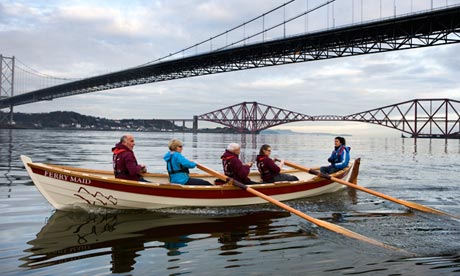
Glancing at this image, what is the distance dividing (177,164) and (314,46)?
109 feet

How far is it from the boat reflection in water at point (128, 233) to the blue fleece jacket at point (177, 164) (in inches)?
30.1

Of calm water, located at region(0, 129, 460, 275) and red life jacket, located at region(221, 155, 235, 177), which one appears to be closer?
calm water, located at region(0, 129, 460, 275)

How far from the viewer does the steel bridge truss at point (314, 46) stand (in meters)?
29.8

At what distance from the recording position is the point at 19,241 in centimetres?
497

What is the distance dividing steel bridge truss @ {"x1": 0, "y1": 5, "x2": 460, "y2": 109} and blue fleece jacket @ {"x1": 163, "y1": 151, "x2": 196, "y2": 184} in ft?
89.8

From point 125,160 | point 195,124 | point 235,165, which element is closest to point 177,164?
point 125,160

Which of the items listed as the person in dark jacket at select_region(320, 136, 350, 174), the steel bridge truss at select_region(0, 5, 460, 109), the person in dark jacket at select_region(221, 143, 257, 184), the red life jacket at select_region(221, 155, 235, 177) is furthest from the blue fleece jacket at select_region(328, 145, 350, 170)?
the steel bridge truss at select_region(0, 5, 460, 109)

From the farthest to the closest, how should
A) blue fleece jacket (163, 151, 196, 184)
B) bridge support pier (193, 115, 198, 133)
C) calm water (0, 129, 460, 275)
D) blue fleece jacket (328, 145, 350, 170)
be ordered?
bridge support pier (193, 115, 198, 133) → blue fleece jacket (328, 145, 350, 170) → blue fleece jacket (163, 151, 196, 184) → calm water (0, 129, 460, 275)

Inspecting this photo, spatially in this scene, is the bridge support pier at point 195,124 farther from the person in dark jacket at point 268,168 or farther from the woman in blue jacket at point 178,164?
the woman in blue jacket at point 178,164

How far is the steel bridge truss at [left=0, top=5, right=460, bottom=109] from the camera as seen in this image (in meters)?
29.8

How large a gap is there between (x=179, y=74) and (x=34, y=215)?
50664mm

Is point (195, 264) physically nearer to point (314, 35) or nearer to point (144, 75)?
point (314, 35)

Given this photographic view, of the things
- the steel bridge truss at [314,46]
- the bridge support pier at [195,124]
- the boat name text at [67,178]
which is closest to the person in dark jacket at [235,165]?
the boat name text at [67,178]

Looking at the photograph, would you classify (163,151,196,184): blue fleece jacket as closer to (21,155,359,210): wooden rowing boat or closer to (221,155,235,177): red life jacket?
(21,155,359,210): wooden rowing boat
